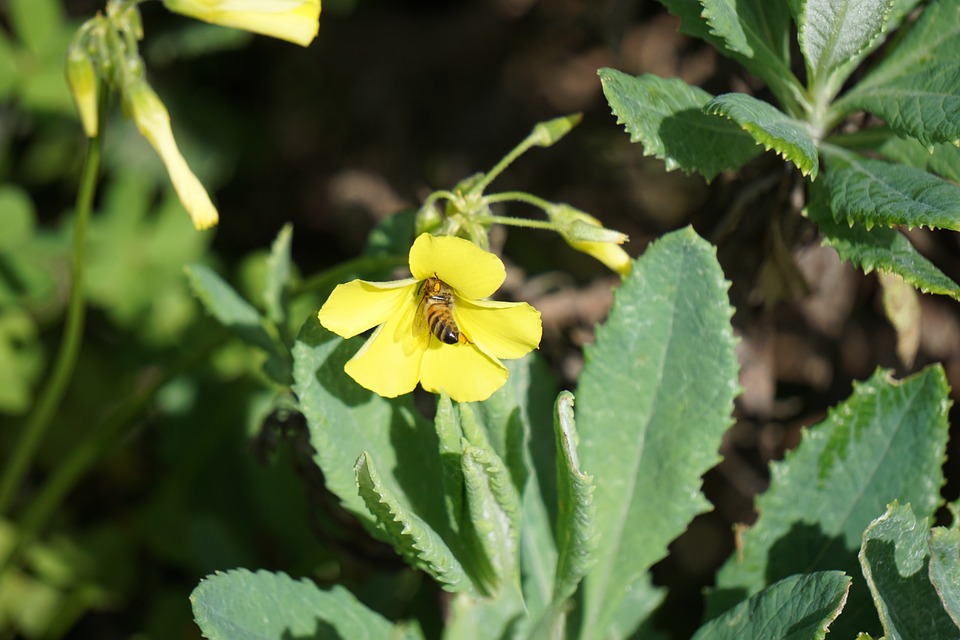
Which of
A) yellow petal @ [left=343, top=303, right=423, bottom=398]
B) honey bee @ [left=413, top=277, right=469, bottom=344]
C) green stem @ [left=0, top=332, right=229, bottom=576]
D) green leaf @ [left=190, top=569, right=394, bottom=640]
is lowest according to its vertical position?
green stem @ [left=0, top=332, right=229, bottom=576]

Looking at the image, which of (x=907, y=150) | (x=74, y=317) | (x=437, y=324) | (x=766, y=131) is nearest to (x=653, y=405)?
(x=437, y=324)

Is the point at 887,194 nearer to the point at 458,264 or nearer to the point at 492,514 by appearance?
the point at 458,264

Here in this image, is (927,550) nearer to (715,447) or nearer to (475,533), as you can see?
(715,447)

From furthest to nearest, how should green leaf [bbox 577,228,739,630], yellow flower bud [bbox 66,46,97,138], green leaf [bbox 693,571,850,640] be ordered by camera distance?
yellow flower bud [bbox 66,46,97,138]
green leaf [bbox 577,228,739,630]
green leaf [bbox 693,571,850,640]


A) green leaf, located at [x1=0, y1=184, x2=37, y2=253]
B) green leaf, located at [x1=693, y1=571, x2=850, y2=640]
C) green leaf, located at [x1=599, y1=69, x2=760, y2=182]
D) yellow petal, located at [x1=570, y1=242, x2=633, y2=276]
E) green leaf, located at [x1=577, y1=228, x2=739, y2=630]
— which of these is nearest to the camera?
green leaf, located at [x1=693, y1=571, x2=850, y2=640]

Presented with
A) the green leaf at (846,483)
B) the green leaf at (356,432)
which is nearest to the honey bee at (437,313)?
the green leaf at (356,432)

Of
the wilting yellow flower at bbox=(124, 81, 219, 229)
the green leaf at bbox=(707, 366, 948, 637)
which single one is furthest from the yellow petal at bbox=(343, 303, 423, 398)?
the green leaf at bbox=(707, 366, 948, 637)

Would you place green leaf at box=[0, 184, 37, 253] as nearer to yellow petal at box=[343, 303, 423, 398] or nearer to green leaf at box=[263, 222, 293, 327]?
green leaf at box=[263, 222, 293, 327]
